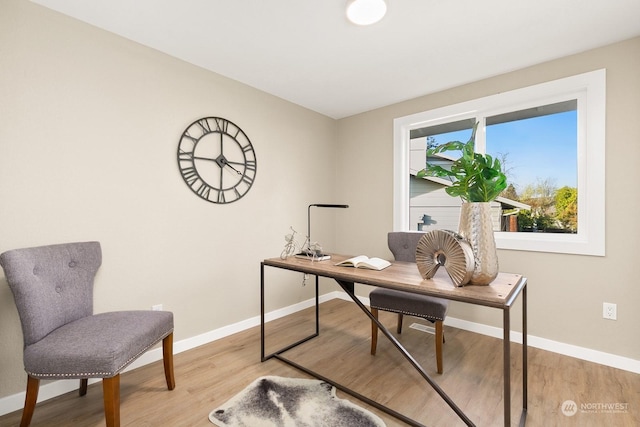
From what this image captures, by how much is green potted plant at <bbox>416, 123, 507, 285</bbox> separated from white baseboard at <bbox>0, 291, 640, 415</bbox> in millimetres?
1585

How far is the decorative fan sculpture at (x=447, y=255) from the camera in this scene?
1.34 metres

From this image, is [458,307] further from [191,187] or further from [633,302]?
[191,187]

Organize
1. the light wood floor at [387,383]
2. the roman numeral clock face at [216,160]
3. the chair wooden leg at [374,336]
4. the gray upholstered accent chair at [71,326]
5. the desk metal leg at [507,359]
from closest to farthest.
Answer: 1. the desk metal leg at [507,359]
2. the gray upholstered accent chair at [71,326]
3. the light wood floor at [387,383]
4. the chair wooden leg at [374,336]
5. the roman numeral clock face at [216,160]

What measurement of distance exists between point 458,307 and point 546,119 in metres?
1.86

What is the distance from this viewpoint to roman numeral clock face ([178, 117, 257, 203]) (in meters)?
2.37

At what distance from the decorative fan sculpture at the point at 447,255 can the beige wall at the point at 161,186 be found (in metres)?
1.52

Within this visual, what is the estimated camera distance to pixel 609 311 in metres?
2.11

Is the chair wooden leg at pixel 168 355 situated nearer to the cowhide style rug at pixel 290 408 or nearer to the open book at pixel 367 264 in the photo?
the cowhide style rug at pixel 290 408

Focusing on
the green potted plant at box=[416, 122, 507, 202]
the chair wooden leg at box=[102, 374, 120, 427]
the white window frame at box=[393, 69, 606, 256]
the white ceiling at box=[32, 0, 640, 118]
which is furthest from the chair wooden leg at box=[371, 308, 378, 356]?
the white ceiling at box=[32, 0, 640, 118]

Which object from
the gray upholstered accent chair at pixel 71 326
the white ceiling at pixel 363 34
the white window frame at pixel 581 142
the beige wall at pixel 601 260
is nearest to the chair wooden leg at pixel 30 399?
the gray upholstered accent chair at pixel 71 326

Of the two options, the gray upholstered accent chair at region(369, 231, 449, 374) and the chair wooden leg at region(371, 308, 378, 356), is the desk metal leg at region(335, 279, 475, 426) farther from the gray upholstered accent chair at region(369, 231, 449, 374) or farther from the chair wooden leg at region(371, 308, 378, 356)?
the chair wooden leg at region(371, 308, 378, 356)

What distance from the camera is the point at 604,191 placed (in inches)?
83.1

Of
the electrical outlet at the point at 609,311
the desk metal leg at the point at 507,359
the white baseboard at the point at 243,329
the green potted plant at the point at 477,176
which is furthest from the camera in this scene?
the electrical outlet at the point at 609,311

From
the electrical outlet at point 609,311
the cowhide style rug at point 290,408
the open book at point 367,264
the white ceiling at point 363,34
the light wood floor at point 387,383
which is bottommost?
the light wood floor at point 387,383
